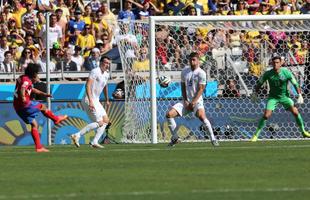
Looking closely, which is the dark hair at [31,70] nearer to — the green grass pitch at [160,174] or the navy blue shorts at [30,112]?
the navy blue shorts at [30,112]

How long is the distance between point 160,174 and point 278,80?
11.3 m

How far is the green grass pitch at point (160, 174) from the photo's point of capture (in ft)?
41.2

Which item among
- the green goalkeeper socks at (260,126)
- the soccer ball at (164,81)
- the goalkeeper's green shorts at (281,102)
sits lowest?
the green goalkeeper socks at (260,126)

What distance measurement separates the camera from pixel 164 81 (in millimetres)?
27422

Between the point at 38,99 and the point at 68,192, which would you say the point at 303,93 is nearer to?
the point at 38,99

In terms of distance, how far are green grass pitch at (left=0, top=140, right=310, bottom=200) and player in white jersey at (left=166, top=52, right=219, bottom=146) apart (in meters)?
2.60

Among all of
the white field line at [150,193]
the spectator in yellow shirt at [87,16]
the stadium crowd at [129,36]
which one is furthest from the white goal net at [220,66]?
the white field line at [150,193]

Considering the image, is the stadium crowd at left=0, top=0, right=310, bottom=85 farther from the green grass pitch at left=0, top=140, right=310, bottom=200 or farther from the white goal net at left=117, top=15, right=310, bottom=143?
the green grass pitch at left=0, top=140, right=310, bottom=200

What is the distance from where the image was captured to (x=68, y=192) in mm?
12750

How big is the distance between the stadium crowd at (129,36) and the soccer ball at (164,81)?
0.33 meters

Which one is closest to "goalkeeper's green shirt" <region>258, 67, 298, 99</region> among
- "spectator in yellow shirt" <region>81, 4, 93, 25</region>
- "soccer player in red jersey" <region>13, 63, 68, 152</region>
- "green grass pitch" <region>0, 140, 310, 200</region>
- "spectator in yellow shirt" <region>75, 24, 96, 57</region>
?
"green grass pitch" <region>0, 140, 310, 200</region>

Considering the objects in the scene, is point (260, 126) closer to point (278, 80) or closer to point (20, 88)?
point (278, 80)

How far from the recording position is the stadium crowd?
91.8 ft

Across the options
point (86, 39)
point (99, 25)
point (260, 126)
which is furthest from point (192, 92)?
point (99, 25)
